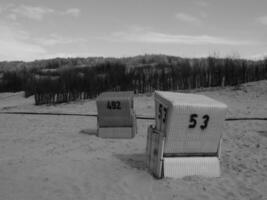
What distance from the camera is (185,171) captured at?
15.7ft

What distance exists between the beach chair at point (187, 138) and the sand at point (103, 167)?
0.16 metres

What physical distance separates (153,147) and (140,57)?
33243 mm

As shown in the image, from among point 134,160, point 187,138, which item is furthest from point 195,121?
point 134,160

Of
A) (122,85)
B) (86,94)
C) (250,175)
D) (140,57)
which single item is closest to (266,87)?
(122,85)

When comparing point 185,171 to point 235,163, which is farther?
point 235,163

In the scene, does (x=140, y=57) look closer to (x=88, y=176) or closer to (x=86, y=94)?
(x=86, y=94)

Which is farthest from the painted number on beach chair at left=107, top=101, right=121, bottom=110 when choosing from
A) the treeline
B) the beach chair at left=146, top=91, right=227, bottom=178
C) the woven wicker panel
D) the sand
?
the treeline

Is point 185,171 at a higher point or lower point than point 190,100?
lower

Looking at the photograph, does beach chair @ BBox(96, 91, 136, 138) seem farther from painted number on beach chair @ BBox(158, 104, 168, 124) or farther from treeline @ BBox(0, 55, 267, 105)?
treeline @ BBox(0, 55, 267, 105)

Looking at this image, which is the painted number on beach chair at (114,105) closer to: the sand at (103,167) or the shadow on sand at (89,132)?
the sand at (103,167)

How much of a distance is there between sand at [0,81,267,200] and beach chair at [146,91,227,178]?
158mm

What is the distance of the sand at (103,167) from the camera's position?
422 centimetres

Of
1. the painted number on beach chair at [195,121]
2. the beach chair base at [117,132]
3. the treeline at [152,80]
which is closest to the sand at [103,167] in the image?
the beach chair base at [117,132]

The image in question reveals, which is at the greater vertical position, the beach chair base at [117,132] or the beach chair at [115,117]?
the beach chair at [115,117]
